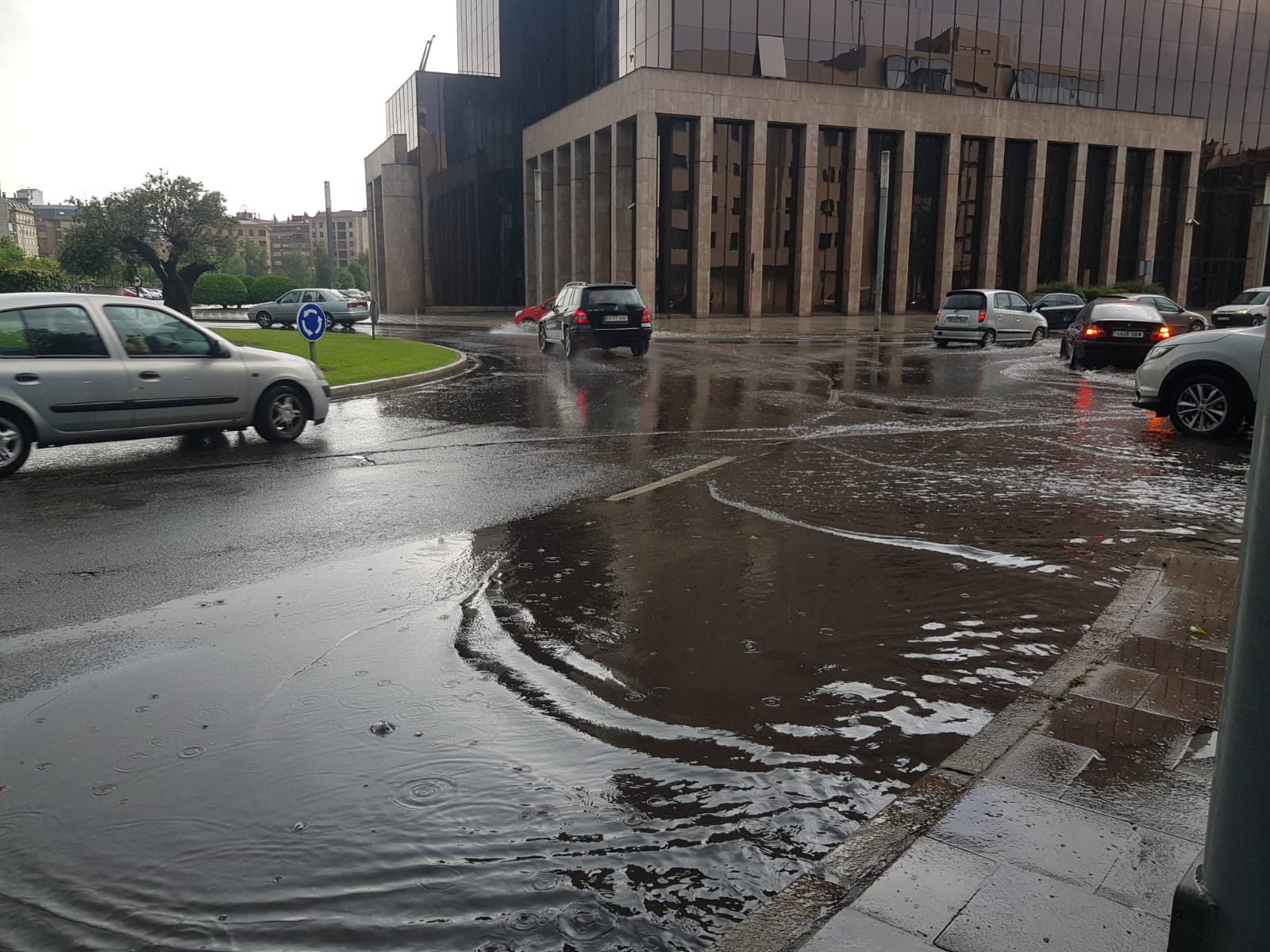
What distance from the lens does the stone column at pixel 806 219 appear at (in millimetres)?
47375

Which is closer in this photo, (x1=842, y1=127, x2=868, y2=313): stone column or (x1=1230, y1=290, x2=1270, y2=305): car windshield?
Answer: (x1=1230, y1=290, x2=1270, y2=305): car windshield

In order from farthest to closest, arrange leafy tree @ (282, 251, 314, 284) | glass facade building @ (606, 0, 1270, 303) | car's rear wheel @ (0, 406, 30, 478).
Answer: leafy tree @ (282, 251, 314, 284) → glass facade building @ (606, 0, 1270, 303) → car's rear wheel @ (0, 406, 30, 478)

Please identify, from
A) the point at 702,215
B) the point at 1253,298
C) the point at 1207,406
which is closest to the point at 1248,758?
the point at 1207,406

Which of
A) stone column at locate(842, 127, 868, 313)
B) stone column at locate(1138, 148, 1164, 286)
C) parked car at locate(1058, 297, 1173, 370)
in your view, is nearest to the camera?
parked car at locate(1058, 297, 1173, 370)

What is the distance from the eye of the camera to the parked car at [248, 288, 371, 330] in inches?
1652

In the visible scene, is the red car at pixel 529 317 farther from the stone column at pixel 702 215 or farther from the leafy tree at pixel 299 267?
the leafy tree at pixel 299 267

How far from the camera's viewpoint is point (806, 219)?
48.1m

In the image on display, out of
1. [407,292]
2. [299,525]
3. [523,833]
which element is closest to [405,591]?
[299,525]

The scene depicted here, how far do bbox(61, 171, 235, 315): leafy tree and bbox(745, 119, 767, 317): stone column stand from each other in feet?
77.5

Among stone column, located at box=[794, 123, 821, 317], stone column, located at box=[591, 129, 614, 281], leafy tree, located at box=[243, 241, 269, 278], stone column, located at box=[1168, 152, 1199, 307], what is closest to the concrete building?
leafy tree, located at box=[243, 241, 269, 278]

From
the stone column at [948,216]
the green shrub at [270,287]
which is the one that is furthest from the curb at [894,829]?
the green shrub at [270,287]

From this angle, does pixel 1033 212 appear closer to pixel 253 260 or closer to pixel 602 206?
pixel 602 206

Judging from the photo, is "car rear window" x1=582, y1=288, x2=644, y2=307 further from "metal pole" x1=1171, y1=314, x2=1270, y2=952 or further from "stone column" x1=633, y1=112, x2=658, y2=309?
"metal pole" x1=1171, y1=314, x2=1270, y2=952

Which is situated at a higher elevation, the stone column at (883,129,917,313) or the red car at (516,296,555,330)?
the stone column at (883,129,917,313)
